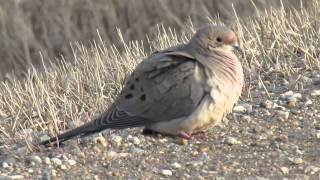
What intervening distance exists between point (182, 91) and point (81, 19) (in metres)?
8.44

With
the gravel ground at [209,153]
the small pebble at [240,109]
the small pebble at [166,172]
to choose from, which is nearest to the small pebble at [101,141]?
the gravel ground at [209,153]

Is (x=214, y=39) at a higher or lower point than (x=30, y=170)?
higher

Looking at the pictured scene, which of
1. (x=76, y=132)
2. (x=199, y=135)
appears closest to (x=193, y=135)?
(x=199, y=135)

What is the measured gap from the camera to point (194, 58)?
5516 mm

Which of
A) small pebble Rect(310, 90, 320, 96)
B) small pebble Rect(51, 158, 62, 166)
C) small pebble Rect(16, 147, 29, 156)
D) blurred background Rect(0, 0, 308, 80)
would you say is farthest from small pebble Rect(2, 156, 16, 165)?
blurred background Rect(0, 0, 308, 80)

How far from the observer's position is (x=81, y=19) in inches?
539

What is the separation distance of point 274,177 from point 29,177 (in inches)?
56.6

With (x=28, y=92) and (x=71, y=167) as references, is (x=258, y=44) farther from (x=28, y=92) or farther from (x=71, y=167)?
(x=71, y=167)

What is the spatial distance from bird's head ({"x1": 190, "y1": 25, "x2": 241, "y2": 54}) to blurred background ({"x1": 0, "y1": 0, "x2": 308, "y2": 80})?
293 inches

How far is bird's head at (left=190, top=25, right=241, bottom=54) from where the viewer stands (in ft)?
18.5

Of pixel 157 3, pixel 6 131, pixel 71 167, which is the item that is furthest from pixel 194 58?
pixel 157 3

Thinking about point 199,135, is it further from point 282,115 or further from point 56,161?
point 56,161

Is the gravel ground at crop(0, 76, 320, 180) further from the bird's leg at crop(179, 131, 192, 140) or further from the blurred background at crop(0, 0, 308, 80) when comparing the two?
the blurred background at crop(0, 0, 308, 80)

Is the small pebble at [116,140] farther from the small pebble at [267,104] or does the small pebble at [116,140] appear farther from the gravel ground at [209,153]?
the small pebble at [267,104]
